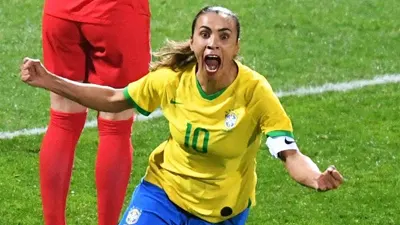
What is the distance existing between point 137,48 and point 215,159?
0.72 m

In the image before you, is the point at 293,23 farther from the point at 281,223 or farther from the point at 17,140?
the point at 281,223

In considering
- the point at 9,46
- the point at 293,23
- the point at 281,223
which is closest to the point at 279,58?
the point at 293,23

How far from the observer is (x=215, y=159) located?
450 cm

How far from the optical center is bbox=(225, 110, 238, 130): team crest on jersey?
14.5 ft

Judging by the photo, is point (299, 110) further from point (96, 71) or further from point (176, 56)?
point (176, 56)

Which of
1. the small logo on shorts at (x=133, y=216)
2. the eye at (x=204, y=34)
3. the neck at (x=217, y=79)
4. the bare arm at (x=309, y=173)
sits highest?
the eye at (x=204, y=34)

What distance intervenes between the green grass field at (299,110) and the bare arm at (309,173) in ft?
5.58

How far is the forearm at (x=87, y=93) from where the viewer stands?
4.51 metres

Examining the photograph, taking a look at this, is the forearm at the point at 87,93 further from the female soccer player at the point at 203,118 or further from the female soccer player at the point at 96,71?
the female soccer player at the point at 96,71

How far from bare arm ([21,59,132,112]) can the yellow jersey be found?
6 cm

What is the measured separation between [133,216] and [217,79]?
70 centimetres

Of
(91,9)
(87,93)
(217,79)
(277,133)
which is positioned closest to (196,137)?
(217,79)

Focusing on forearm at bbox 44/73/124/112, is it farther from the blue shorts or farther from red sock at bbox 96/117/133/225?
the blue shorts

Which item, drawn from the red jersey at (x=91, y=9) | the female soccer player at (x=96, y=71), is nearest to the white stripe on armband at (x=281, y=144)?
the female soccer player at (x=96, y=71)
